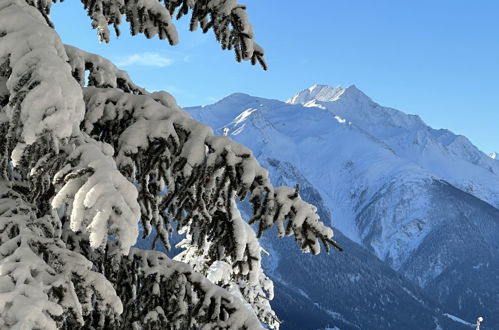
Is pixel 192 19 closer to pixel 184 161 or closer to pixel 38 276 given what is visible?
pixel 184 161

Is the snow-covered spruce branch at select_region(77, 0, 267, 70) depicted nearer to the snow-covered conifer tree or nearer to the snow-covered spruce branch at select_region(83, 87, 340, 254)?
the snow-covered conifer tree

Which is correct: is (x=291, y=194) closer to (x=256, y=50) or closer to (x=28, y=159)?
(x=256, y=50)

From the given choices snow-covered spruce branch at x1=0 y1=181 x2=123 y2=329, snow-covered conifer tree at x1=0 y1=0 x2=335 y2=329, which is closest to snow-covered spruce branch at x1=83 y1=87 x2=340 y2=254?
snow-covered conifer tree at x1=0 y1=0 x2=335 y2=329

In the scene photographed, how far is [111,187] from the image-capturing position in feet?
6.54

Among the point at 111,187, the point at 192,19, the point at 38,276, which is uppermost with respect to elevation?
the point at 192,19

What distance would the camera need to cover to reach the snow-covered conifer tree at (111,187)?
1.96 metres

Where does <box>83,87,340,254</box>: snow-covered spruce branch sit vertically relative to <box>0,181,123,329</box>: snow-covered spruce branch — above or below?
above

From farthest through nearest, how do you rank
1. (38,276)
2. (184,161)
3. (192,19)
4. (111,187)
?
1. (192,19)
2. (184,161)
3. (38,276)
4. (111,187)

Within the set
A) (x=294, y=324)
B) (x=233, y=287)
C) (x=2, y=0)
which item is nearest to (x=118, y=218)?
(x=2, y=0)

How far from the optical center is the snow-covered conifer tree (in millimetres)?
1958

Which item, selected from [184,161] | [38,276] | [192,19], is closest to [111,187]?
[38,276]

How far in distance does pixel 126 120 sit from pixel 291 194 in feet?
3.29

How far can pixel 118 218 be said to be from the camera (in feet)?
6.35

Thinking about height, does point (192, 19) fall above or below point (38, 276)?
above
